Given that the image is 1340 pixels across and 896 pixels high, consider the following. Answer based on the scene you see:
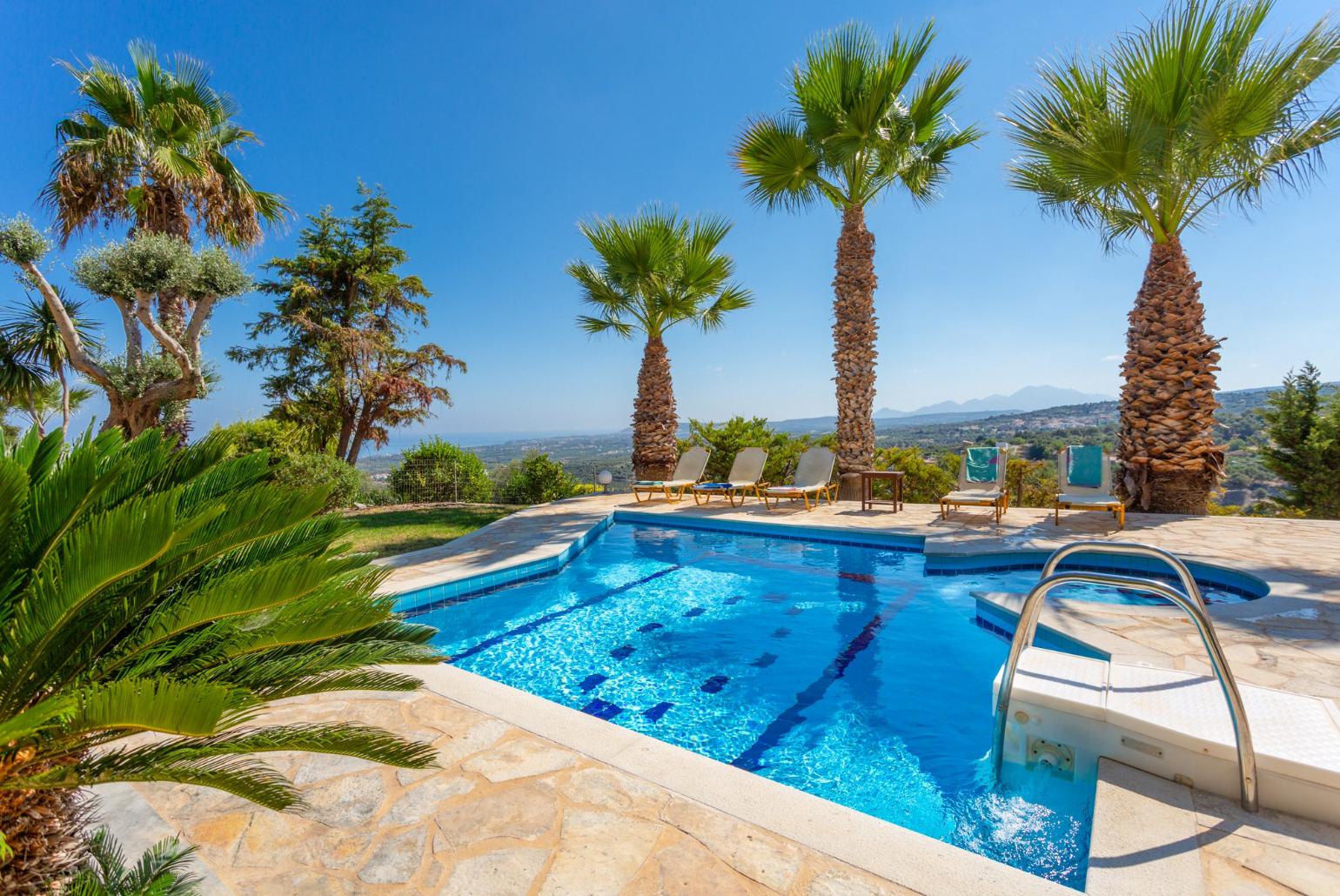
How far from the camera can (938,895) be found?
1.70 m

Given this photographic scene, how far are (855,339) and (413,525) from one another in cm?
889

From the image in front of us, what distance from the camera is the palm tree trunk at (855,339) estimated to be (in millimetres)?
9867

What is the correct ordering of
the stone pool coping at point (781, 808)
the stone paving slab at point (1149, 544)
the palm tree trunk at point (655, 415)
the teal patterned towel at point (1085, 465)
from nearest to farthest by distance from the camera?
the stone pool coping at point (781, 808) → the stone paving slab at point (1149, 544) → the teal patterned towel at point (1085, 465) → the palm tree trunk at point (655, 415)

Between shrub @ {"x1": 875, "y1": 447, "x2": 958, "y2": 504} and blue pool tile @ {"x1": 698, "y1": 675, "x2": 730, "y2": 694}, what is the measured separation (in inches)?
372

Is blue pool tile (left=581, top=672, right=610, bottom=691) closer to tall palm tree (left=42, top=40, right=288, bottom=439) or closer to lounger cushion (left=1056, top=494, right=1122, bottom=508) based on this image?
lounger cushion (left=1056, top=494, right=1122, bottom=508)

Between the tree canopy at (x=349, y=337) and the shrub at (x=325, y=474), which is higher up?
the tree canopy at (x=349, y=337)

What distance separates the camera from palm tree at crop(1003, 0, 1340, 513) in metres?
6.32

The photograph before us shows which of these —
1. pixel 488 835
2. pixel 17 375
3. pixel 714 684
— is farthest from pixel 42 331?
pixel 488 835

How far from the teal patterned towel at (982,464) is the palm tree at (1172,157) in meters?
1.98

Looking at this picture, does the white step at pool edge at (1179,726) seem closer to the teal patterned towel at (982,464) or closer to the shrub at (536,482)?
the teal patterned towel at (982,464)

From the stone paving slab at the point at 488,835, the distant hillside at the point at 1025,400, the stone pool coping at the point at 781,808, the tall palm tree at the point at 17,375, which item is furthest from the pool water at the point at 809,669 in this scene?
the distant hillside at the point at 1025,400

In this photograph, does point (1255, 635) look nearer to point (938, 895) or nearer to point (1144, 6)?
point (938, 895)

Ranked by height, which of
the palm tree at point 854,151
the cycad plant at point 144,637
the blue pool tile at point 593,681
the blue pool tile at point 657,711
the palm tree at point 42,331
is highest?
the palm tree at point 854,151

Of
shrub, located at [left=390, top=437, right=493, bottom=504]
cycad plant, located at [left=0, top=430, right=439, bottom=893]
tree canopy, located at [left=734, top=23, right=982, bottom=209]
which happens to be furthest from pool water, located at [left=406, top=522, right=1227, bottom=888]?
shrub, located at [left=390, top=437, right=493, bottom=504]
